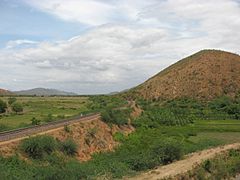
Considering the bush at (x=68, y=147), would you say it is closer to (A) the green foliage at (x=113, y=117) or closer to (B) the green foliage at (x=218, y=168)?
(B) the green foliage at (x=218, y=168)

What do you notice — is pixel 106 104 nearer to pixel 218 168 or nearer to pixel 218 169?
pixel 218 168

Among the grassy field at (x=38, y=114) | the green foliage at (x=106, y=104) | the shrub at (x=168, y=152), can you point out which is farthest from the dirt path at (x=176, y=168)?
the green foliage at (x=106, y=104)

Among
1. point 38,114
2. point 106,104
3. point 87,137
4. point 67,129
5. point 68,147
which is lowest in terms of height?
point 68,147

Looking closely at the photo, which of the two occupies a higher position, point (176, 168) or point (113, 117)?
point (113, 117)

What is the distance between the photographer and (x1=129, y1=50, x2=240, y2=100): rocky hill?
13138cm

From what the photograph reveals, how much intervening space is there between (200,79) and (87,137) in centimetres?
9502

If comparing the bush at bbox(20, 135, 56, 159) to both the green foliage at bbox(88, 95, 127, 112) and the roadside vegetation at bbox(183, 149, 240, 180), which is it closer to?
the roadside vegetation at bbox(183, 149, 240, 180)

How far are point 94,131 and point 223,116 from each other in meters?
45.3

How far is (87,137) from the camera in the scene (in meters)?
49.7

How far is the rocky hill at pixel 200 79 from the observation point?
131375mm

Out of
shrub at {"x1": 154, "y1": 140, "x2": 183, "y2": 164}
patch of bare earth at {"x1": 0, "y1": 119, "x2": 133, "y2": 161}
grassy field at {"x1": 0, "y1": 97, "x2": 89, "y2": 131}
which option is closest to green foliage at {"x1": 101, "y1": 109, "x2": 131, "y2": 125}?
patch of bare earth at {"x1": 0, "y1": 119, "x2": 133, "y2": 161}

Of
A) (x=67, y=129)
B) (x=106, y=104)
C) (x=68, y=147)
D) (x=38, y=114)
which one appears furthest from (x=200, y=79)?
(x=68, y=147)

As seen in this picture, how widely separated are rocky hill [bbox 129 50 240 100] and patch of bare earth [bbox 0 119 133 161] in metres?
73.2

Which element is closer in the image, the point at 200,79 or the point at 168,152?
the point at 168,152
